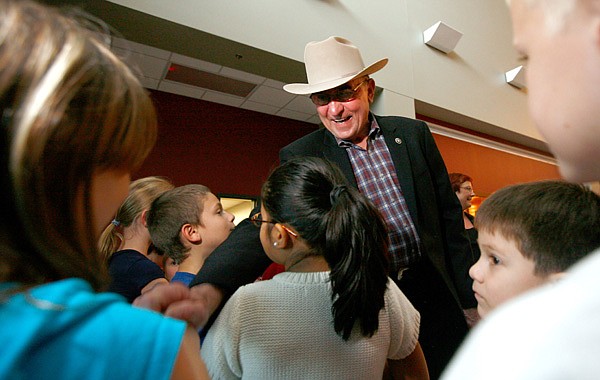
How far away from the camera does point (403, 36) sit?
4.25m

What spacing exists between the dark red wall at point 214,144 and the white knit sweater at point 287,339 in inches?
133

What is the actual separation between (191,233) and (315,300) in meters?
0.95

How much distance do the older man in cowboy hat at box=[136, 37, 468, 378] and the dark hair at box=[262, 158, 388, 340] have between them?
275mm

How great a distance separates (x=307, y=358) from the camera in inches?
38.4

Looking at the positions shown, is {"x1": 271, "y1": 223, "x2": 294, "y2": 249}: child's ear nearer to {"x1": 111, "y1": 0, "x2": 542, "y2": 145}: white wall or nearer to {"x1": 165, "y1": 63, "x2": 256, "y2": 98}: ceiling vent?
{"x1": 111, "y1": 0, "x2": 542, "y2": 145}: white wall

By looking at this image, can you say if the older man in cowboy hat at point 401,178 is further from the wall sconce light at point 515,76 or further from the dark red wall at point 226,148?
the wall sconce light at point 515,76

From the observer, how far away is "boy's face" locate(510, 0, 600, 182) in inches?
17.4

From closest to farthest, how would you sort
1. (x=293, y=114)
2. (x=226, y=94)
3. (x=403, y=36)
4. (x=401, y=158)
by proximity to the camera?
1. (x=401, y=158)
2. (x=403, y=36)
3. (x=226, y=94)
4. (x=293, y=114)

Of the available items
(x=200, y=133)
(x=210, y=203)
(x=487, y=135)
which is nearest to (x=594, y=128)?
(x=210, y=203)

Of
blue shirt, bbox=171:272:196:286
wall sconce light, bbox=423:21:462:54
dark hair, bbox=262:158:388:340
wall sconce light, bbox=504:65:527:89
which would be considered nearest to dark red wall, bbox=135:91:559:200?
wall sconce light, bbox=504:65:527:89

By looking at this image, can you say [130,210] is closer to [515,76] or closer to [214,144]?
[214,144]

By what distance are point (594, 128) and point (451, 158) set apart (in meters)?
5.01

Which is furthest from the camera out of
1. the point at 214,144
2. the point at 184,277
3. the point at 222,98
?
the point at 214,144

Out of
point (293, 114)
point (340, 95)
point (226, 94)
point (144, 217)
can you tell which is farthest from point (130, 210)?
point (293, 114)
